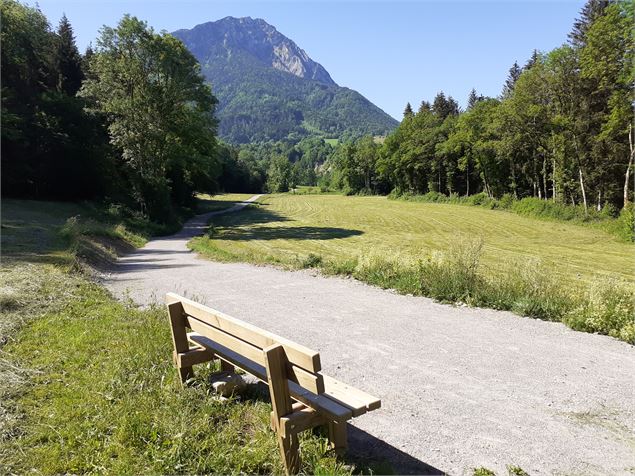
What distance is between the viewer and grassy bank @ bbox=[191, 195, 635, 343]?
7.44 meters

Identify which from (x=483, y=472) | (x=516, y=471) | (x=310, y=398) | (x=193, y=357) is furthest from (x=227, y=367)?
(x=516, y=471)

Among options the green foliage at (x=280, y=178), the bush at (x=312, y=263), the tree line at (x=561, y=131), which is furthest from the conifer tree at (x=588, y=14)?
the green foliage at (x=280, y=178)

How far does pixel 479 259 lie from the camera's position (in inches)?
560

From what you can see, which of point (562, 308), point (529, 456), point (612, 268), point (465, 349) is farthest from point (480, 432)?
point (612, 268)

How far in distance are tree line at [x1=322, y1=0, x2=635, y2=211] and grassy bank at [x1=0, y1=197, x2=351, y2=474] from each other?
3211cm

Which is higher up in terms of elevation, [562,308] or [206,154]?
[206,154]

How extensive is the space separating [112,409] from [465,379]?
3.83m

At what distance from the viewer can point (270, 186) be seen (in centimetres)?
13388

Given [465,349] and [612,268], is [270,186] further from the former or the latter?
[465,349]

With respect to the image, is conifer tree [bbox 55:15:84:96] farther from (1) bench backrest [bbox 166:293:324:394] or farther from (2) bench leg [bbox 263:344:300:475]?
(2) bench leg [bbox 263:344:300:475]

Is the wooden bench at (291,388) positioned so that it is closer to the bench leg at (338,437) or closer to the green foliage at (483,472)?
the bench leg at (338,437)

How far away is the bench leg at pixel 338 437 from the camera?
335 centimetres

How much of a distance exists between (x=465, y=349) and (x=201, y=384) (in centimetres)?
372

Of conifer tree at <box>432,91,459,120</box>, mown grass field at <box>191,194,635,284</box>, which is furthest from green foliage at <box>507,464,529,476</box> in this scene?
conifer tree at <box>432,91,459,120</box>
